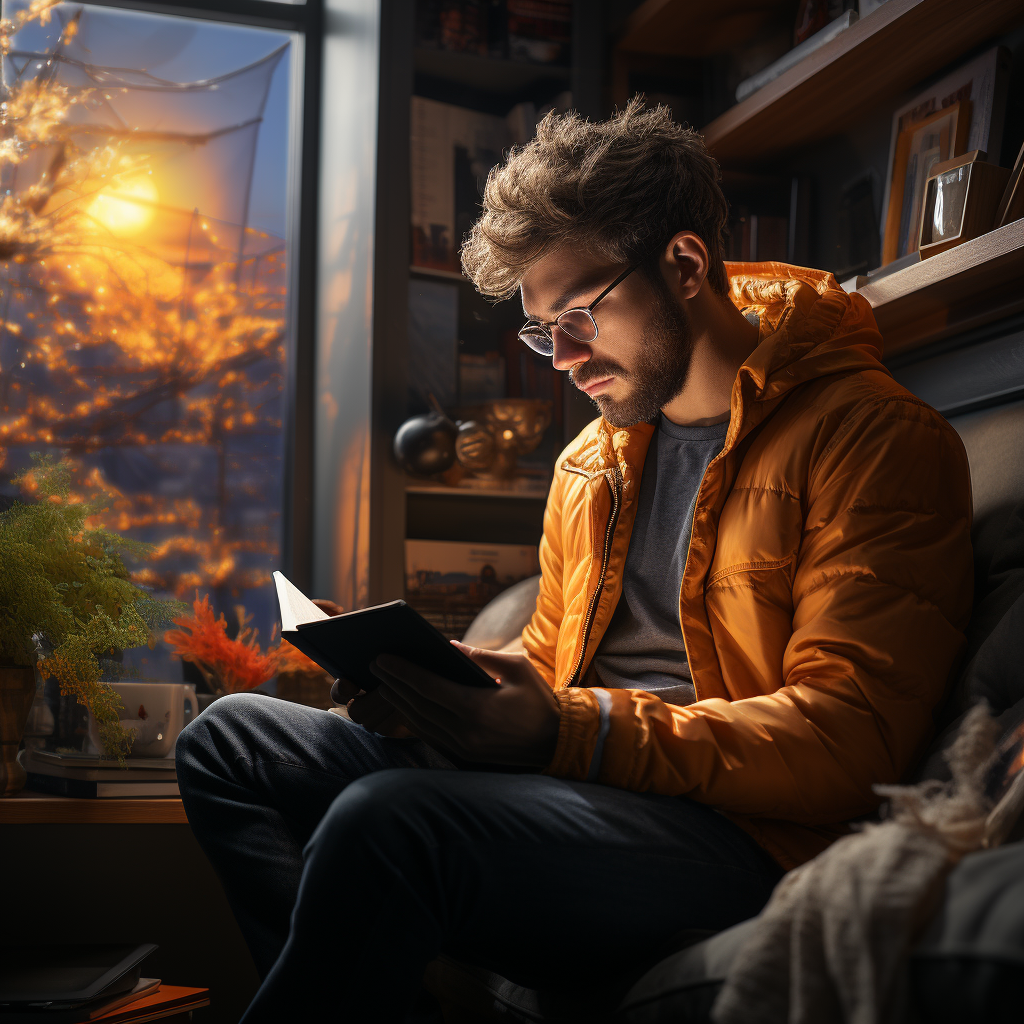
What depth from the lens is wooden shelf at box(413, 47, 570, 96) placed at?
2375 mm

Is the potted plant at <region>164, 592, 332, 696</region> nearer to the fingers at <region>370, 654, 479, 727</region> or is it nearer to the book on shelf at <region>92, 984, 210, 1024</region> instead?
the book on shelf at <region>92, 984, 210, 1024</region>

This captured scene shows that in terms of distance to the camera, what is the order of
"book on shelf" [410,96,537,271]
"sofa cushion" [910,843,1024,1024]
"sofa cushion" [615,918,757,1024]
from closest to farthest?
"sofa cushion" [910,843,1024,1024] < "sofa cushion" [615,918,757,1024] < "book on shelf" [410,96,537,271]

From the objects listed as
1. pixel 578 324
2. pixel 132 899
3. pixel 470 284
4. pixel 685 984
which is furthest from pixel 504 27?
pixel 685 984

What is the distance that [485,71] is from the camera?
2.43m

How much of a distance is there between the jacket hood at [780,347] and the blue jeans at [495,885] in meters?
0.53

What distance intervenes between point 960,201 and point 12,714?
5.52ft

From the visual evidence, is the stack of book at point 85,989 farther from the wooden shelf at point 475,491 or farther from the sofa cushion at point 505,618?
the wooden shelf at point 475,491

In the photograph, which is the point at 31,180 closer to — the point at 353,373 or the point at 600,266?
the point at 353,373

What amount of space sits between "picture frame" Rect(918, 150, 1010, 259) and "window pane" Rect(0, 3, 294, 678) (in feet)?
5.69

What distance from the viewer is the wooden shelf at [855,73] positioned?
1.61 meters

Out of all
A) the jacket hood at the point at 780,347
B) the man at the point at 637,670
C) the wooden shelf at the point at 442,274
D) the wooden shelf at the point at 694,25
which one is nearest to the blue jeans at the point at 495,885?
the man at the point at 637,670

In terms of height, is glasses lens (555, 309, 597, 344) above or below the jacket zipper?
above

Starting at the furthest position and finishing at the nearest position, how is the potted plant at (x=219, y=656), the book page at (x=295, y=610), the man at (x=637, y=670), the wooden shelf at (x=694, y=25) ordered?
the wooden shelf at (x=694, y=25)
the potted plant at (x=219, y=656)
the book page at (x=295, y=610)
the man at (x=637, y=670)

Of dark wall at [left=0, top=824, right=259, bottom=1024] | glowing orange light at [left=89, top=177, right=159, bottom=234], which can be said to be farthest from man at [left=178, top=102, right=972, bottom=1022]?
glowing orange light at [left=89, top=177, right=159, bottom=234]
